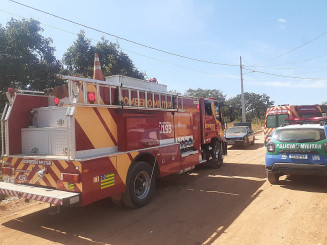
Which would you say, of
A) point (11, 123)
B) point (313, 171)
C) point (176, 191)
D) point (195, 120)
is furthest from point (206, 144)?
point (11, 123)

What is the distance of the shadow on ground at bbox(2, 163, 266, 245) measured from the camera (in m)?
4.11

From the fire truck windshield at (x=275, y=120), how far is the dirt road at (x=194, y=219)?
22.9 feet

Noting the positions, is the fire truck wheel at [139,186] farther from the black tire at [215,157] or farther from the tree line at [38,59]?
the tree line at [38,59]

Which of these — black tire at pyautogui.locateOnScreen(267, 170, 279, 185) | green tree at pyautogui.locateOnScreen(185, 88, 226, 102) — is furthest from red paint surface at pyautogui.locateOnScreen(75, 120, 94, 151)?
green tree at pyautogui.locateOnScreen(185, 88, 226, 102)

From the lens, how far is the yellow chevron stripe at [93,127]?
4.54 meters

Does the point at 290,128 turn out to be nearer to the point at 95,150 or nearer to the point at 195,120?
the point at 195,120

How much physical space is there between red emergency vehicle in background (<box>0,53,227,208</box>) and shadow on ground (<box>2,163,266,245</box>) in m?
0.56

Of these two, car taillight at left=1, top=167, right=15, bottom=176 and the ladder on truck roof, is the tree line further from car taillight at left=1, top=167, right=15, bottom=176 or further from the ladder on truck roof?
car taillight at left=1, top=167, right=15, bottom=176

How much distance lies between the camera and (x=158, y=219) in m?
4.86

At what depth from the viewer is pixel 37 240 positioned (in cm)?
412

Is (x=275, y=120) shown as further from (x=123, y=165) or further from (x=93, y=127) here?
(x=93, y=127)

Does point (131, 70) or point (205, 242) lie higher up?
point (131, 70)

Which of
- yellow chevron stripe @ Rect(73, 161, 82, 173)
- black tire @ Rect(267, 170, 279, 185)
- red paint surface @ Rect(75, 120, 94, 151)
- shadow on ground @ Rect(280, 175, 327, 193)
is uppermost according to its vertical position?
red paint surface @ Rect(75, 120, 94, 151)

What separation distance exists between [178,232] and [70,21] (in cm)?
844
